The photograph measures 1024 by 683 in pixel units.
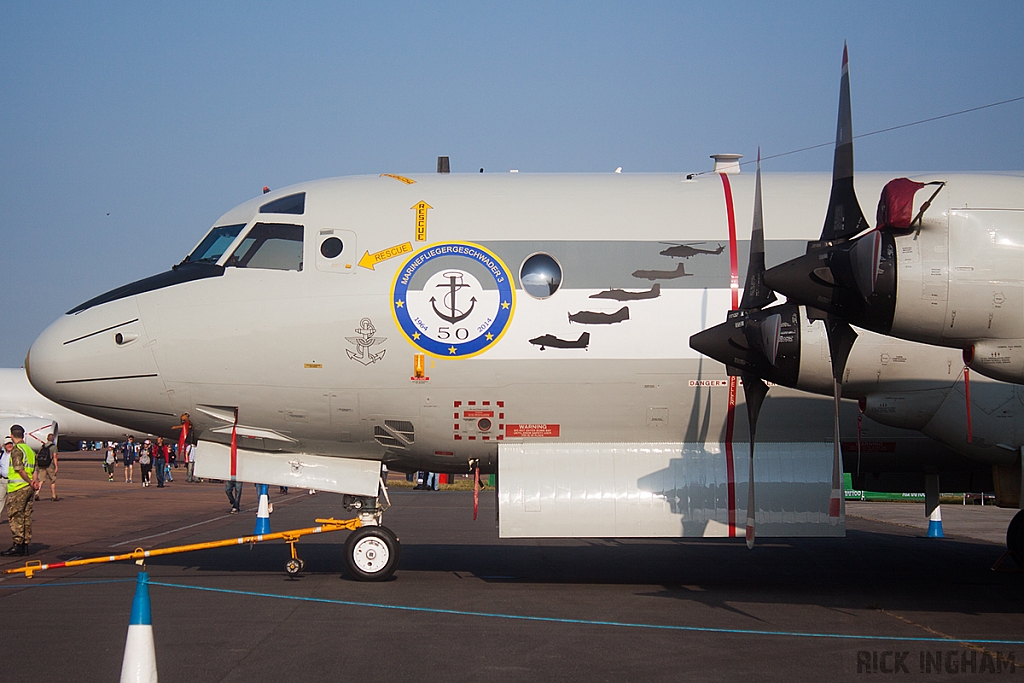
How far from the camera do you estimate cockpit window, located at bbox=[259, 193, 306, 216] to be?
12.1 metres

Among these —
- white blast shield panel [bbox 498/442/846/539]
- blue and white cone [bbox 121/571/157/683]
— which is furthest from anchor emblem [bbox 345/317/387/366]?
blue and white cone [bbox 121/571/157/683]

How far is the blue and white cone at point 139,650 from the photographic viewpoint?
5207 mm

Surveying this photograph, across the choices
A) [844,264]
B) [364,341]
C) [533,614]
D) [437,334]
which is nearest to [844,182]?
[844,264]

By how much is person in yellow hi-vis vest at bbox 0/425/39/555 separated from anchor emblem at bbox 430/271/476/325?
8.17 m

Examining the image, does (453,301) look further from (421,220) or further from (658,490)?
(658,490)

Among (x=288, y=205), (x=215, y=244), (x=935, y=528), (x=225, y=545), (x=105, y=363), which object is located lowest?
(x=935, y=528)

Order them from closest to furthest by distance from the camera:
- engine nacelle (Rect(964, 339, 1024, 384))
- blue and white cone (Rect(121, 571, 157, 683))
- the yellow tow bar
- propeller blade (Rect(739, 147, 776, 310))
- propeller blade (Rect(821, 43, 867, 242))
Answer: blue and white cone (Rect(121, 571, 157, 683))
engine nacelle (Rect(964, 339, 1024, 384))
propeller blade (Rect(821, 43, 867, 242))
propeller blade (Rect(739, 147, 776, 310))
the yellow tow bar

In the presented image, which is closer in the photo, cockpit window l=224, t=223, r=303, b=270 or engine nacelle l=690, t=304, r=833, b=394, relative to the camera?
engine nacelle l=690, t=304, r=833, b=394

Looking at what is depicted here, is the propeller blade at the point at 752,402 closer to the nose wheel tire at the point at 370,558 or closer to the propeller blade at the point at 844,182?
the propeller blade at the point at 844,182

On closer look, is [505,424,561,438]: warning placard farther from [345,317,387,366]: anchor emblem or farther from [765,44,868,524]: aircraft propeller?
[765,44,868,524]: aircraft propeller

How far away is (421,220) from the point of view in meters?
11.8

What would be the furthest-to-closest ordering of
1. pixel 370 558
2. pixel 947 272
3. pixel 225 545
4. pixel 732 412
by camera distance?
pixel 370 558, pixel 732 412, pixel 225 545, pixel 947 272

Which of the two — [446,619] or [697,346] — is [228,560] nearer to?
[446,619]

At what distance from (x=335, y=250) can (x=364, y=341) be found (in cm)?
127
